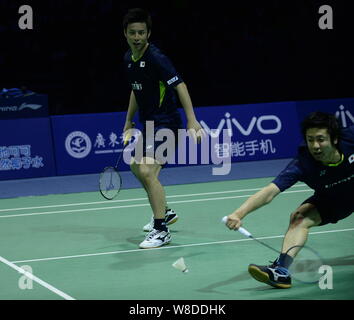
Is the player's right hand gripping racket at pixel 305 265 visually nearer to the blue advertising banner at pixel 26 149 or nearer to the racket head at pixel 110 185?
the racket head at pixel 110 185

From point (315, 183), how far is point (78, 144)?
6.70m

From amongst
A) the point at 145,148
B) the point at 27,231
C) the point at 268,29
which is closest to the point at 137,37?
the point at 145,148

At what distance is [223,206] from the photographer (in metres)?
8.98

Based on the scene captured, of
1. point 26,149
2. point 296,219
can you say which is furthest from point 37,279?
point 26,149

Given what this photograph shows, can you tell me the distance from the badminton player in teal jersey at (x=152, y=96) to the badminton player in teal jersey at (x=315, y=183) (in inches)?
58.7

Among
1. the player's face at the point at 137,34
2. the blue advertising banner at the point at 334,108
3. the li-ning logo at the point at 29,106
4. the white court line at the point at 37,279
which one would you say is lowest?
the white court line at the point at 37,279

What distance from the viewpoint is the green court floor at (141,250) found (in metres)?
5.52

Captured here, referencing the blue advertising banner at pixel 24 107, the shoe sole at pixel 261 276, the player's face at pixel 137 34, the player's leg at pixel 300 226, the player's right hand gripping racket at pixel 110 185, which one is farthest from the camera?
the blue advertising banner at pixel 24 107

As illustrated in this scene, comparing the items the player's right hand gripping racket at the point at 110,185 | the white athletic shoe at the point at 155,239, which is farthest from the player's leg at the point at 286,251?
the player's right hand gripping racket at the point at 110,185

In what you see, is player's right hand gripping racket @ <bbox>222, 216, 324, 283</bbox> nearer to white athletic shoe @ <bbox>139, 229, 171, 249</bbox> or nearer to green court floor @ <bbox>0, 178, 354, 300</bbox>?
green court floor @ <bbox>0, 178, 354, 300</bbox>

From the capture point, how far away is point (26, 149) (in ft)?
38.1

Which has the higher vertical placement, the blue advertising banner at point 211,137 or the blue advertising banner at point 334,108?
the blue advertising banner at point 334,108

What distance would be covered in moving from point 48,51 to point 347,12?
231 inches

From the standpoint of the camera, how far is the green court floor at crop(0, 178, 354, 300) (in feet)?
18.1
